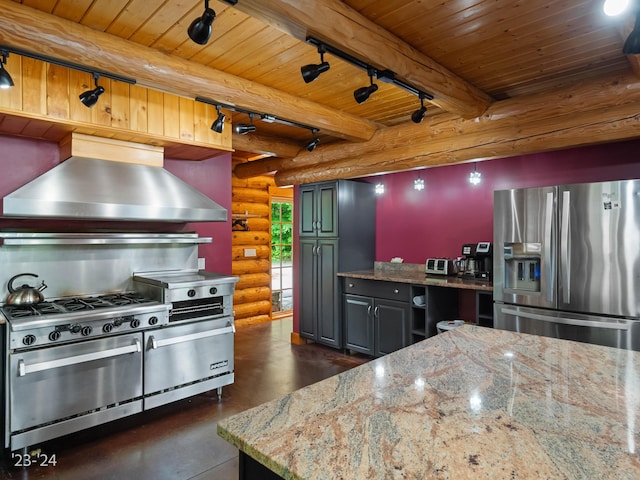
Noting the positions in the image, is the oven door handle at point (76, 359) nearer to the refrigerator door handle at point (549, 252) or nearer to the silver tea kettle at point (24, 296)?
the silver tea kettle at point (24, 296)

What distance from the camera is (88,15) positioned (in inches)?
82.7

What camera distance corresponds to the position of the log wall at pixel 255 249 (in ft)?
20.8

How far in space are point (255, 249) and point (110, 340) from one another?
3896 millimetres

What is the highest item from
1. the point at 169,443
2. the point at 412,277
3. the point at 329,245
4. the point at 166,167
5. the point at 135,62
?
the point at 135,62

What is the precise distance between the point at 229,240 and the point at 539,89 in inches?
124

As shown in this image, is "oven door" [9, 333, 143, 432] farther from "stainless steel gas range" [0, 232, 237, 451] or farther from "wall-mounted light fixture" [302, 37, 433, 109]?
"wall-mounted light fixture" [302, 37, 433, 109]

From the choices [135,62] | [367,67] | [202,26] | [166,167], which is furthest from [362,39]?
[166,167]

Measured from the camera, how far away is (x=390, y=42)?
2.24 m

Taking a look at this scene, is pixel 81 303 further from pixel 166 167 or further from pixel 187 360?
pixel 166 167

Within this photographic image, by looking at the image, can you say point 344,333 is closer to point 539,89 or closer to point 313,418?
point 539,89

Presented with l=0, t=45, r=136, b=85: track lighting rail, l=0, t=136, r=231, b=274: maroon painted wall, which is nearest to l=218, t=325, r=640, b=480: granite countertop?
l=0, t=45, r=136, b=85: track lighting rail

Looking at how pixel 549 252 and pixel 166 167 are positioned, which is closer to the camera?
pixel 549 252

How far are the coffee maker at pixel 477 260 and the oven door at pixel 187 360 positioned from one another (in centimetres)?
244

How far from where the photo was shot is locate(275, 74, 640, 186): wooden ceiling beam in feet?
8.64
